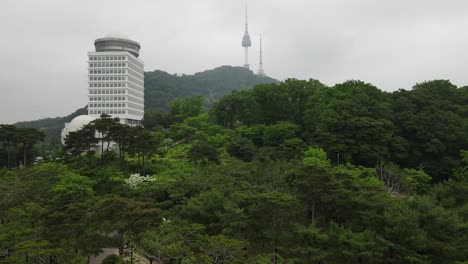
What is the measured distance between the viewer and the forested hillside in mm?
19109

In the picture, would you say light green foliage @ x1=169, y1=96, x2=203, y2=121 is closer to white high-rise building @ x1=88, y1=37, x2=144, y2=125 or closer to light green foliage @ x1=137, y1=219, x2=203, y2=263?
white high-rise building @ x1=88, y1=37, x2=144, y2=125

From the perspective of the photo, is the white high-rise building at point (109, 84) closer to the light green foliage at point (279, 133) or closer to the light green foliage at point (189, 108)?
the light green foliage at point (189, 108)

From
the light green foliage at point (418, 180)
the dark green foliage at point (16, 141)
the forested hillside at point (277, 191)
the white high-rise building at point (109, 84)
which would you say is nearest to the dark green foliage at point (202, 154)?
the forested hillside at point (277, 191)

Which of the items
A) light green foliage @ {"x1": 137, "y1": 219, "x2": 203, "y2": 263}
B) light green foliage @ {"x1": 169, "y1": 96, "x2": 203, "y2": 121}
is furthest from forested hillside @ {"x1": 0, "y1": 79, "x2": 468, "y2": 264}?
light green foliage @ {"x1": 169, "y1": 96, "x2": 203, "y2": 121}

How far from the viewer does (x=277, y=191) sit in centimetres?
2333

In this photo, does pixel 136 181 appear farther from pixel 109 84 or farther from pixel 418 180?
pixel 109 84

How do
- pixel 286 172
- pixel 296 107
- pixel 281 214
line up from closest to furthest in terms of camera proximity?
pixel 281 214 < pixel 286 172 < pixel 296 107

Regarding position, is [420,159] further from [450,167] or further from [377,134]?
[377,134]

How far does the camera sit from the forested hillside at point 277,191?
19.1 m

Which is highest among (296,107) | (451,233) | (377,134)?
(296,107)

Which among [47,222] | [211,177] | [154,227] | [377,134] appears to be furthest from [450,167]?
[47,222]

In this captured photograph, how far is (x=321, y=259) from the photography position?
18625mm

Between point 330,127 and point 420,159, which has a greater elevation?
point 330,127

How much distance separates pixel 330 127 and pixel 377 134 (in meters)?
5.13
